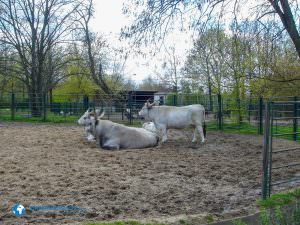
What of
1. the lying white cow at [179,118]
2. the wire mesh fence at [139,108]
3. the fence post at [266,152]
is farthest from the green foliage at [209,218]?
the wire mesh fence at [139,108]

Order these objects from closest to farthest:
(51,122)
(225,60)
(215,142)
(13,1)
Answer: (215,142) → (51,122) → (225,60) → (13,1)

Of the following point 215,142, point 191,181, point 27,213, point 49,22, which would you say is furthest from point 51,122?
point 27,213

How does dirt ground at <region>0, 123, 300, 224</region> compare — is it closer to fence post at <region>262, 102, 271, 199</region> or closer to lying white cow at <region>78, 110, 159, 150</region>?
fence post at <region>262, 102, 271, 199</region>

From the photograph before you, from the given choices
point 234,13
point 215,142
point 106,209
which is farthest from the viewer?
point 215,142

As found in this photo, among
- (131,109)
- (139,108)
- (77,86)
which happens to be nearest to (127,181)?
(131,109)

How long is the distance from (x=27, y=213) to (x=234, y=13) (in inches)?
228

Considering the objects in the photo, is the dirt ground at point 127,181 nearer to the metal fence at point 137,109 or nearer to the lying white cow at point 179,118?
the lying white cow at point 179,118

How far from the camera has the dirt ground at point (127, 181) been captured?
430 cm

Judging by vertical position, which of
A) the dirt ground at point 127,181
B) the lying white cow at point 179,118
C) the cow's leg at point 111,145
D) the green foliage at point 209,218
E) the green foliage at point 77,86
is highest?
the green foliage at point 77,86

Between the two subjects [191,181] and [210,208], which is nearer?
[210,208]

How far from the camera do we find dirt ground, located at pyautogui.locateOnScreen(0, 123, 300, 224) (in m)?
4.30

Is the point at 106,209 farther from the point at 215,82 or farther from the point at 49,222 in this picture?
the point at 215,82

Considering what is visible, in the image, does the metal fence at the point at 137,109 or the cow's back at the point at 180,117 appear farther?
the metal fence at the point at 137,109

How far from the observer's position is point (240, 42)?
8.14m
